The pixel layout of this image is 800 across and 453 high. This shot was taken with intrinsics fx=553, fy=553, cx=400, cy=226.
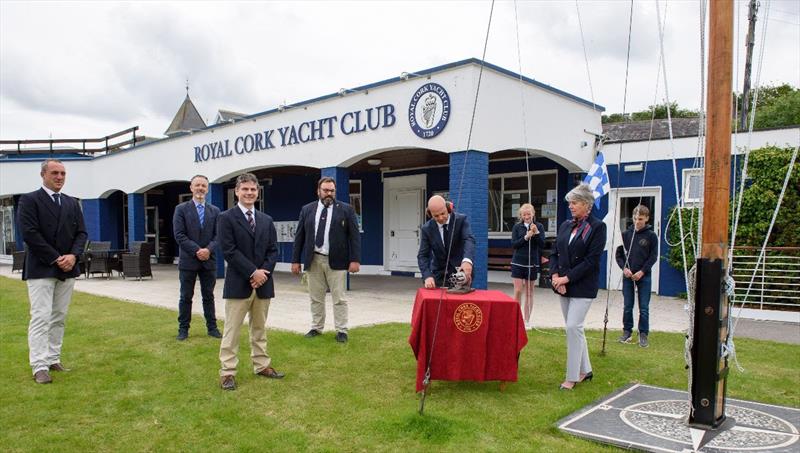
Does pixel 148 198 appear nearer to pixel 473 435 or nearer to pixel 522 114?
pixel 522 114

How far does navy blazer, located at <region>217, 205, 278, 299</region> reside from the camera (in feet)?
15.1

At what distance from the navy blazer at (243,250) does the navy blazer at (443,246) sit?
1378 millimetres

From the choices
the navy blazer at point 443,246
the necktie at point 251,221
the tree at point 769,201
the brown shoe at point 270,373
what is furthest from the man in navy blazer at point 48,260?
the tree at point 769,201

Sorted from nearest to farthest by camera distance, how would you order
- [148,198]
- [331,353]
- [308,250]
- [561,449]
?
[561,449] < [331,353] < [308,250] < [148,198]

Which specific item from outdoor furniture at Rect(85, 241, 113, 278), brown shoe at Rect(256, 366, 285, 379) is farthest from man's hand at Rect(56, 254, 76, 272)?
outdoor furniture at Rect(85, 241, 113, 278)

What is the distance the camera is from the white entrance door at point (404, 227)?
1460cm

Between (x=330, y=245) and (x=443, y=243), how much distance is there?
5.24ft

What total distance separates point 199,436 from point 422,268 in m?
2.36

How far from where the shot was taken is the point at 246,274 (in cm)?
459

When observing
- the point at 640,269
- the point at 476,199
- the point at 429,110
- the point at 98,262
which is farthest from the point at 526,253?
the point at 98,262

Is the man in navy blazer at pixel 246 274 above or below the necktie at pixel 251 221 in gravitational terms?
below

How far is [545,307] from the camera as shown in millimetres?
9148

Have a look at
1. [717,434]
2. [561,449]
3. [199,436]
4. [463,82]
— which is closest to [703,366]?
[717,434]

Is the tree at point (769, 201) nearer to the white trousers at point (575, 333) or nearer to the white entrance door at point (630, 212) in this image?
the white entrance door at point (630, 212)
